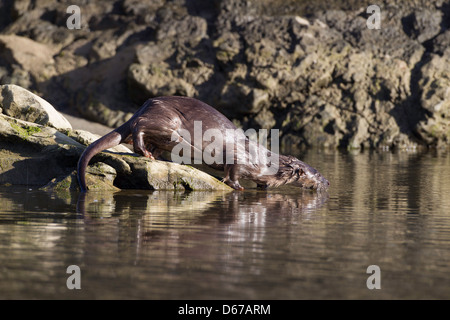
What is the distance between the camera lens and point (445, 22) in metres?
21.6

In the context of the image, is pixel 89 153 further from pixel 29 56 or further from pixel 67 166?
pixel 29 56

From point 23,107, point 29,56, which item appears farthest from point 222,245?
point 29,56

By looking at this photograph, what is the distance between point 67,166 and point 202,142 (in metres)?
1.79

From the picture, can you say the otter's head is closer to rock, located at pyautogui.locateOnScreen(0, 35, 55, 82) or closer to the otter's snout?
the otter's snout

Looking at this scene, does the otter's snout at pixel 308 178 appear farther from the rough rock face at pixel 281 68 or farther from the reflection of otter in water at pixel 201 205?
the rough rock face at pixel 281 68

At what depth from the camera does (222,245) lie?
498 centimetres

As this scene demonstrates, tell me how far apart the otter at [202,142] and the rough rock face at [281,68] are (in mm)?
10392

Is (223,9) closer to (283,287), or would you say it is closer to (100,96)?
(100,96)

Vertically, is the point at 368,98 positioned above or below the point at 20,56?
below

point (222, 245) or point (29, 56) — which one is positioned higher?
point (29, 56)
